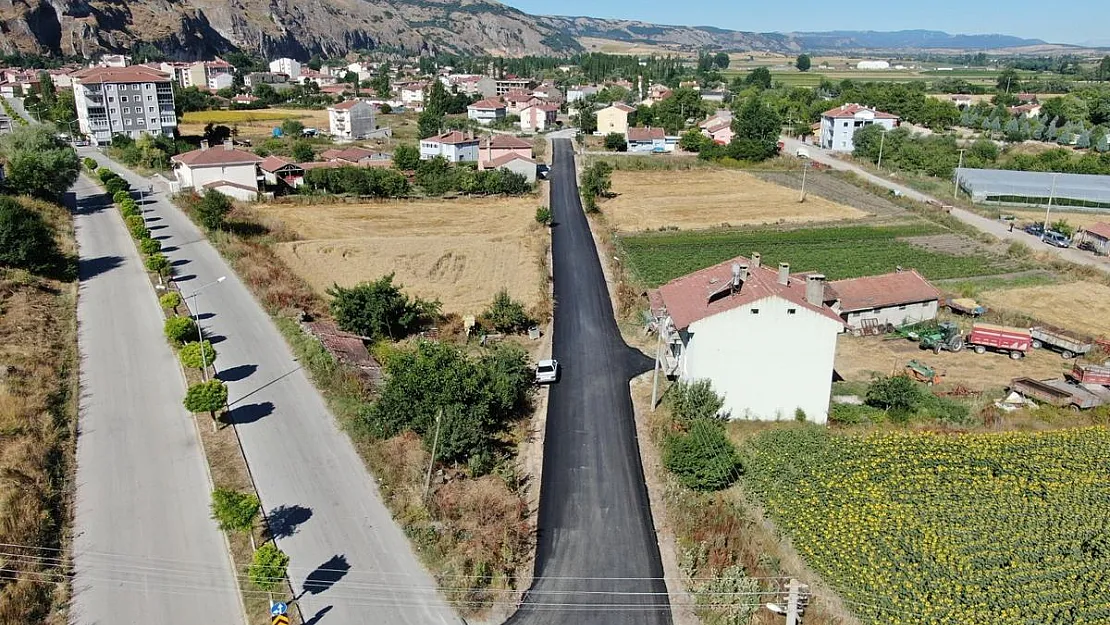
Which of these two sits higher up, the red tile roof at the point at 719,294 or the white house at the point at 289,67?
the white house at the point at 289,67

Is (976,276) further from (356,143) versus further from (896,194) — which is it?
(356,143)

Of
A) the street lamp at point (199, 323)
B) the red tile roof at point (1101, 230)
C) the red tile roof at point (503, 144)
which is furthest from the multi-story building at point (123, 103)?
the red tile roof at point (1101, 230)

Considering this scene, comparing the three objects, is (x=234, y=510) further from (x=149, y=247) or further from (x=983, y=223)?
(x=983, y=223)

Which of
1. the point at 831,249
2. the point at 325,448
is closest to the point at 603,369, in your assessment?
the point at 325,448

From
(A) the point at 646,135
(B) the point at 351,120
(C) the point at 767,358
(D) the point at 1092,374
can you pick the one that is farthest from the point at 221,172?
(D) the point at 1092,374

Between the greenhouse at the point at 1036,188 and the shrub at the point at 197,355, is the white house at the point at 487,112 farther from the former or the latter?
the shrub at the point at 197,355

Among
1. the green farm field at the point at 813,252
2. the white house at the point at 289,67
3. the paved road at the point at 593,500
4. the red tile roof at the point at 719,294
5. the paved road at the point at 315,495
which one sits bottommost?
the paved road at the point at 593,500

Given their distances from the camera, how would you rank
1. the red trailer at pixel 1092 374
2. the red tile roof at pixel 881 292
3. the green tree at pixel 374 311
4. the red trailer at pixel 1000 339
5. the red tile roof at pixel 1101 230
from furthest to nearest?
the red tile roof at pixel 1101 230 → the red tile roof at pixel 881 292 → the red trailer at pixel 1000 339 → the green tree at pixel 374 311 → the red trailer at pixel 1092 374
